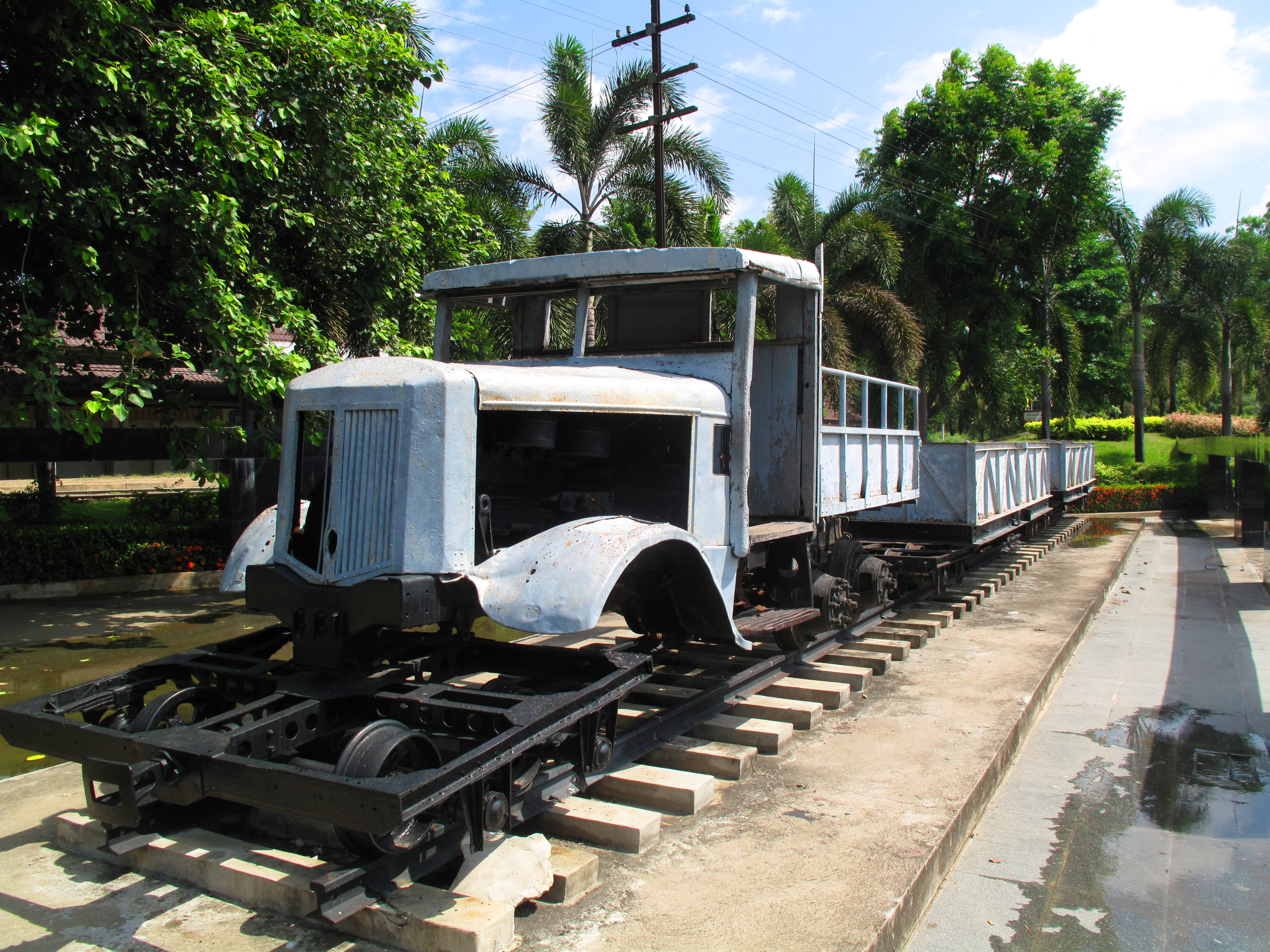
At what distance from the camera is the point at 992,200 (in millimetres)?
25047

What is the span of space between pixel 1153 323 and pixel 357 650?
36962 mm

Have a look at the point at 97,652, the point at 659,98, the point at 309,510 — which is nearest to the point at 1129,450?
the point at 659,98

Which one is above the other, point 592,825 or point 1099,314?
point 1099,314

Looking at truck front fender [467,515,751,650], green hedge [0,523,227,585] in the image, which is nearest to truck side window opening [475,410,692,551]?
truck front fender [467,515,751,650]

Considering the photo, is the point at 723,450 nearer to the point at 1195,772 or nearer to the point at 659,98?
the point at 1195,772

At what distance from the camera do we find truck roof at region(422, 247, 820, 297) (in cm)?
495

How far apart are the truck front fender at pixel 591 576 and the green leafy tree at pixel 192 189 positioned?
4.47 meters

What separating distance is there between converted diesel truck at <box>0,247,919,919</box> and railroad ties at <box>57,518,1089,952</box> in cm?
13

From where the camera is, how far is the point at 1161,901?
3545 mm

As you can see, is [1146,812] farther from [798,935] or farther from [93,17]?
[93,17]

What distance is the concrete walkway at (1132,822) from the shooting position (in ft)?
11.0

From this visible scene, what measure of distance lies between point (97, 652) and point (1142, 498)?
2265cm

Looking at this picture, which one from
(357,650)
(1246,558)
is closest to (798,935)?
(357,650)

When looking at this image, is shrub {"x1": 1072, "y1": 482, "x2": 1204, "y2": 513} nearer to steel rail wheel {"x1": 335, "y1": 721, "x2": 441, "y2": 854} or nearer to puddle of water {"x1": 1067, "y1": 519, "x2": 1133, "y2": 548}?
puddle of water {"x1": 1067, "y1": 519, "x2": 1133, "y2": 548}
